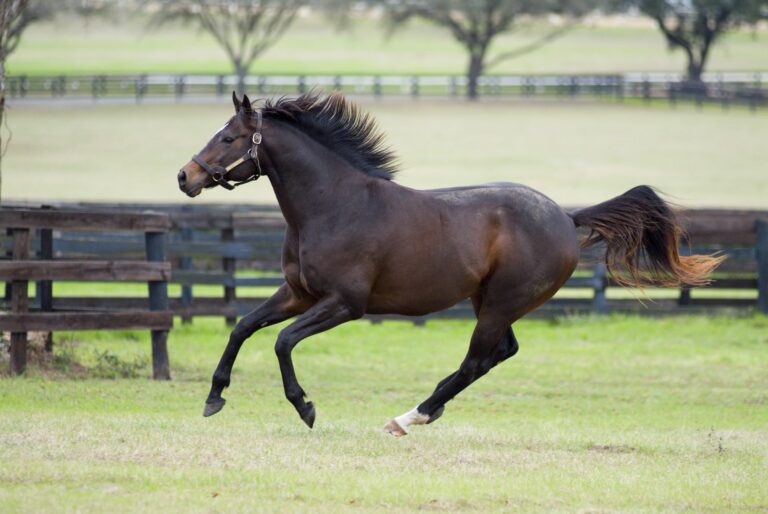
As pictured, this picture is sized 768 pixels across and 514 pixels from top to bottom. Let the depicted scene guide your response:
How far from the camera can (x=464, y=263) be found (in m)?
8.81

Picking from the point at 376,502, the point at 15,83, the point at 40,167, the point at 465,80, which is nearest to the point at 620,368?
the point at 376,502

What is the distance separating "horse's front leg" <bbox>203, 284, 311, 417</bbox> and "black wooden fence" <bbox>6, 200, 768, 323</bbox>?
6917 mm

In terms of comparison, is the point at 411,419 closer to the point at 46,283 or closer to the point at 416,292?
the point at 416,292

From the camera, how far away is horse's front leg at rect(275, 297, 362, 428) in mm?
8344

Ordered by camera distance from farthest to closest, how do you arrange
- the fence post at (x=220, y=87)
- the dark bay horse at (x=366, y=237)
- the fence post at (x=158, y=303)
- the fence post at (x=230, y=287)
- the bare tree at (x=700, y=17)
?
the bare tree at (x=700, y=17) < the fence post at (x=220, y=87) < the fence post at (x=230, y=287) < the fence post at (x=158, y=303) < the dark bay horse at (x=366, y=237)

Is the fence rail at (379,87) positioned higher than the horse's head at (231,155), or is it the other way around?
the fence rail at (379,87)

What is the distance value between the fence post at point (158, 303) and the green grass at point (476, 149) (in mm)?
21004

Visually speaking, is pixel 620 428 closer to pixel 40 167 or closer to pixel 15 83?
pixel 40 167

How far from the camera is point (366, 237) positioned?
28.0 feet

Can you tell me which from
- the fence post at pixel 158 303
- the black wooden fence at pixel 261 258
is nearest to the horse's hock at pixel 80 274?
the fence post at pixel 158 303

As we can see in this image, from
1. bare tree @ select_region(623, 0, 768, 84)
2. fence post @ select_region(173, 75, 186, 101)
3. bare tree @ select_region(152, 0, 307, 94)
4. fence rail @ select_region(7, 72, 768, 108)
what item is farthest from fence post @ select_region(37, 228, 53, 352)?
bare tree @ select_region(623, 0, 768, 84)

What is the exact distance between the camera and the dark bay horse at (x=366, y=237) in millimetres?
8453

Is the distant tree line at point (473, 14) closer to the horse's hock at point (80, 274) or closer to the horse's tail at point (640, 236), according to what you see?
the horse's hock at point (80, 274)

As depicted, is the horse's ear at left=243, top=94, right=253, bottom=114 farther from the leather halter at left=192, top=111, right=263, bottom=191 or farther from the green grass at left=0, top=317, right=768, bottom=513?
the green grass at left=0, top=317, right=768, bottom=513
